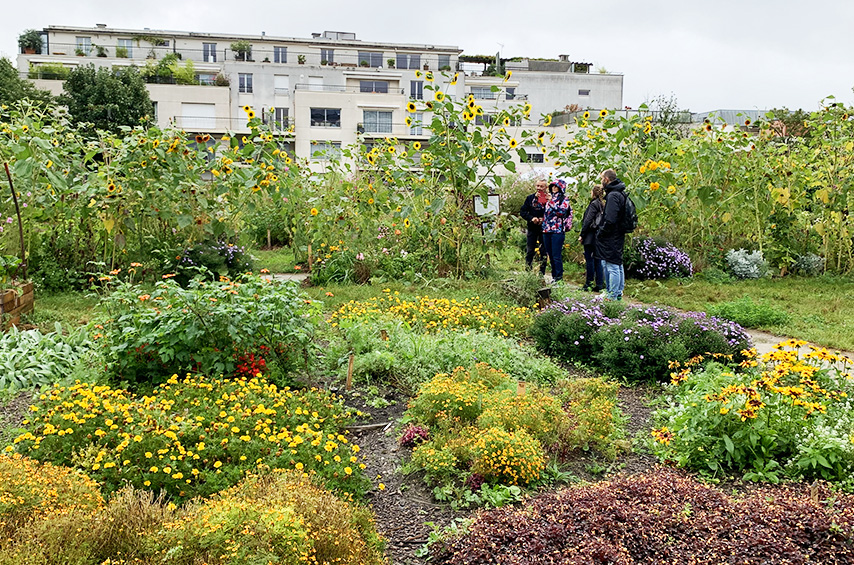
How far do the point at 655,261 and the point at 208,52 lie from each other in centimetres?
5108

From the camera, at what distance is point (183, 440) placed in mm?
3469

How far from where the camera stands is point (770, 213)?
1110cm

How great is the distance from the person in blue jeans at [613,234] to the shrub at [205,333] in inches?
181

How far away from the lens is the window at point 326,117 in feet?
146

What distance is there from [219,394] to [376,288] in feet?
16.0

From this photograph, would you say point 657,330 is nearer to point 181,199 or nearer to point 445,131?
point 445,131

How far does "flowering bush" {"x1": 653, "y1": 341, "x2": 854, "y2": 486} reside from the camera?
3.53 m

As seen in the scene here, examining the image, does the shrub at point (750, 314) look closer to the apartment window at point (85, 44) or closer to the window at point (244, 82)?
the window at point (244, 82)

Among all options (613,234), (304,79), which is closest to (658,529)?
(613,234)

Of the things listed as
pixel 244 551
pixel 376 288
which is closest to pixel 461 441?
pixel 244 551

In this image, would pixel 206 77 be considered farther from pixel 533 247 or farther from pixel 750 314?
pixel 750 314

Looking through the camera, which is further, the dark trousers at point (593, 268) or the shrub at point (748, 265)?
the shrub at point (748, 265)

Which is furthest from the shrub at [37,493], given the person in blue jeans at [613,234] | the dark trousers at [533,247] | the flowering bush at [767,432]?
the dark trousers at [533,247]

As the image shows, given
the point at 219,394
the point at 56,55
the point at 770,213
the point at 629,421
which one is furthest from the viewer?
the point at 56,55
